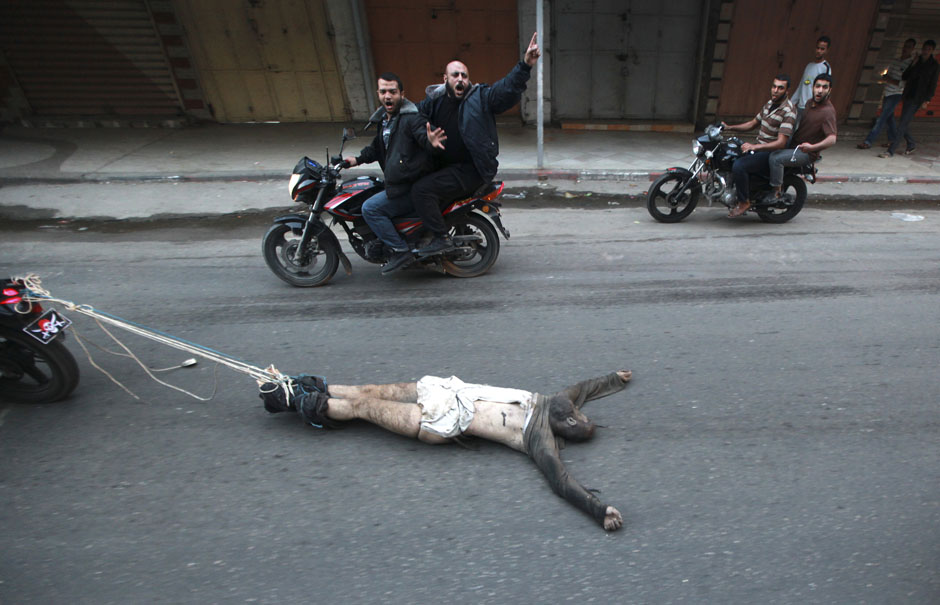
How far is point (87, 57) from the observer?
1054 cm

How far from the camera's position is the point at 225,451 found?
123 inches

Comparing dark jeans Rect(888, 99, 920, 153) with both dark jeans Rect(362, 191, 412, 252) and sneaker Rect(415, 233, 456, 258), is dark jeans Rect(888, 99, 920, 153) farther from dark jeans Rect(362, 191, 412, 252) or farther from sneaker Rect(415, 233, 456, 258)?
dark jeans Rect(362, 191, 412, 252)

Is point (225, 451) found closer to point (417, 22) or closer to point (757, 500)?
point (757, 500)

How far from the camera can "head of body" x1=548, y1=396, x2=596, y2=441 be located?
3000mm

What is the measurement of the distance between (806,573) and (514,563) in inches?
52.8

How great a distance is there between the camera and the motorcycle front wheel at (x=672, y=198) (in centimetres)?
662

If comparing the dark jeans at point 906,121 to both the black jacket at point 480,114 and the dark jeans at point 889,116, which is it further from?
the black jacket at point 480,114

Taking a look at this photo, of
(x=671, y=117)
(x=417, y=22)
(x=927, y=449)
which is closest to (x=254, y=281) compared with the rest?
(x=927, y=449)

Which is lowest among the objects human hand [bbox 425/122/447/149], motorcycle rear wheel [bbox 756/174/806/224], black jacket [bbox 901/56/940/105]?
motorcycle rear wheel [bbox 756/174/806/224]

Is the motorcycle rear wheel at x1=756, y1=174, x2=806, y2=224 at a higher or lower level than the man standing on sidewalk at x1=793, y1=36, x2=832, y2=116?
lower

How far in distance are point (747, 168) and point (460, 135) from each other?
3.99 metres

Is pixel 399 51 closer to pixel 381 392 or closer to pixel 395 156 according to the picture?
pixel 395 156

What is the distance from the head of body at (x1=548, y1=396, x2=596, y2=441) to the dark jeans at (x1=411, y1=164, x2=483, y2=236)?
2252 mm

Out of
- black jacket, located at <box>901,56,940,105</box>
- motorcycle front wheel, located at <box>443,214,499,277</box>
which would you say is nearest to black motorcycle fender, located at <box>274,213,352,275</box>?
motorcycle front wheel, located at <box>443,214,499,277</box>
